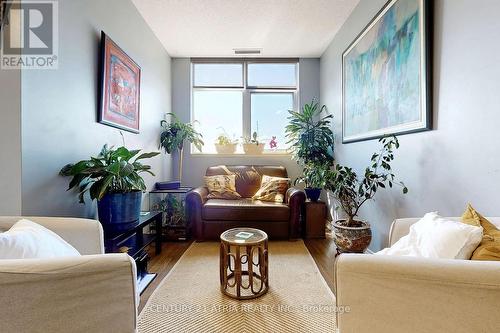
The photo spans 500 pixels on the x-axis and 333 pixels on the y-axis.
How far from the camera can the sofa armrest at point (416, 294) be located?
0.66 metres

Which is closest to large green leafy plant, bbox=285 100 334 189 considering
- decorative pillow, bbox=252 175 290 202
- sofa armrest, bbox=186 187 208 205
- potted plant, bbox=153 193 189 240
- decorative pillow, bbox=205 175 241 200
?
decorative pillow, bbox=252 175 290 202

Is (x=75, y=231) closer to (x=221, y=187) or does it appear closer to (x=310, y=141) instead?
(x=221, y=187)

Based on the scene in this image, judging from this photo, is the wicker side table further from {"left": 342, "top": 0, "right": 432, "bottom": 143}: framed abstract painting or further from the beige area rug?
{"left": 342, "top": 0, "right": 432, "bottom": 143}: framed abstract painting

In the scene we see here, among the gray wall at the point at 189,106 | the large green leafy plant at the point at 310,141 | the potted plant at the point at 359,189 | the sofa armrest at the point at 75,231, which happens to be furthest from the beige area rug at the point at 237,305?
the gray wall at the point at 189,106

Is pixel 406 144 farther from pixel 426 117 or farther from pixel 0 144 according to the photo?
pixel 0 144

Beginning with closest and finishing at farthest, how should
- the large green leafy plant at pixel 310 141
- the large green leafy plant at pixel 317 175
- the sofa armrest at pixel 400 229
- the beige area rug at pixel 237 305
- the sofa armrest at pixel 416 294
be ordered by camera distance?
the sofa armrest at pixel 416 294, the sofa armrest at pixel 400 229, the beige area rug at pixel 237 305, the large green leafy plant at pixel 317 175, the large green leafy plant at pixel 310 141

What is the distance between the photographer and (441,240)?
3.11 feet

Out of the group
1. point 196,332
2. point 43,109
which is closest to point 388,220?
point 196,332

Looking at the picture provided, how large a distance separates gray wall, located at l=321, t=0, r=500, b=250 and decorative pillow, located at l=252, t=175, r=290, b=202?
1.43 m

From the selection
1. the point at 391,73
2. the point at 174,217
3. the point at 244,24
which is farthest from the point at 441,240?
the point at 244,24

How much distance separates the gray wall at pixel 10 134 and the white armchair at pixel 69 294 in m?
0.88

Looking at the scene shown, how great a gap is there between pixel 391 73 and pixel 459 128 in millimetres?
812

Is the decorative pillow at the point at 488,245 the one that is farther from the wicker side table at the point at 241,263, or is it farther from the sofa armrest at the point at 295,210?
the sofa armrest at the point at 295,210

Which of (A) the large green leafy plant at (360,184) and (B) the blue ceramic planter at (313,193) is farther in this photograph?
(B) the blue ceramic planter at (313,193)
